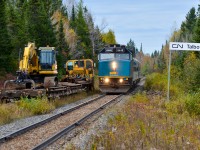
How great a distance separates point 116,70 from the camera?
27.2 meters

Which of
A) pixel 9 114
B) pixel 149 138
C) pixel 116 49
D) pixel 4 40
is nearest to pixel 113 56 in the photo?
pixel 116 49

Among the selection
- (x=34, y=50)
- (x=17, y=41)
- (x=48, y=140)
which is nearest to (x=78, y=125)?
(x=48, y=140)

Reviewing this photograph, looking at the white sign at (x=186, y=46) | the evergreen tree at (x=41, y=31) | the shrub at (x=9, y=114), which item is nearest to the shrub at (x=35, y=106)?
the shrub at (x=9, y=114)

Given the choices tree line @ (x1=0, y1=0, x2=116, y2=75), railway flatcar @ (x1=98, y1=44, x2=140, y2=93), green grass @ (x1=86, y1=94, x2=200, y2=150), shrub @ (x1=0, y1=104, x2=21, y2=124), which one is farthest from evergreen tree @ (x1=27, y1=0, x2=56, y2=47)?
green grass @ (x1=86, y1=94, x2=200, y2=150)

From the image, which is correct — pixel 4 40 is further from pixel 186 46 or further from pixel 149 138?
pixel 149 138

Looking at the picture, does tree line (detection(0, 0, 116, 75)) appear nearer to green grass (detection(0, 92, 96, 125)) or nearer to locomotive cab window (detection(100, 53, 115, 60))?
locomotive cab window (detection(100, 53, 115, 60))

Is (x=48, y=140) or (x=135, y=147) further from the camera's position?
(x=48, y=140)

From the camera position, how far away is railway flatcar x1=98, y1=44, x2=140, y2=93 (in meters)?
27.0

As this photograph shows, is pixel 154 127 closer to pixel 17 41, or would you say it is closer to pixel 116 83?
pixel 116 83

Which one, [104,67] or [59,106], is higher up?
[104,67]

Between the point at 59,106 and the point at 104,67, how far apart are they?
31.3ft

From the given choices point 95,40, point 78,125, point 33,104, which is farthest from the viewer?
point 95,40

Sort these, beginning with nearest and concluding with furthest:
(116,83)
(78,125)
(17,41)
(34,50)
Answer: (78,125) < (34,50) < (116,83) < (17,41)

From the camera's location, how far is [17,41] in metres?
42.9
